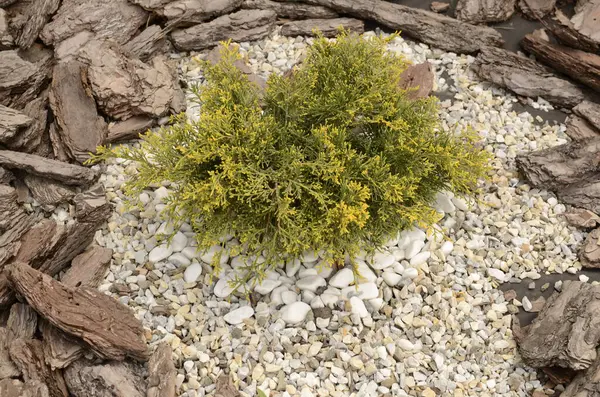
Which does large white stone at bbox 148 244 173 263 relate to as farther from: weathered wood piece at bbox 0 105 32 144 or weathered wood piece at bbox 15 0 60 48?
weathered wood piece at bbox 15 0 60 48

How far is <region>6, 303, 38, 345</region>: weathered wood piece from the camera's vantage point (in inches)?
188

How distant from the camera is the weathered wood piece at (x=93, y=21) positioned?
6.57 m

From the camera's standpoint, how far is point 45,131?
6.10 m

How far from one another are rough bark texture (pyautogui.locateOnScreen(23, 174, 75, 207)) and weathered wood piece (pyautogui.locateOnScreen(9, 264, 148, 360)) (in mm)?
1078

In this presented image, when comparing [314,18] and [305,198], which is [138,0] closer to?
[314,18]

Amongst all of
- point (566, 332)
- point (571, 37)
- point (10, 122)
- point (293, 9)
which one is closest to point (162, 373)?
point (10, 122)

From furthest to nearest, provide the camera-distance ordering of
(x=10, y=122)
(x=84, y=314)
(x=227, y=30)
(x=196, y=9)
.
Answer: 1. (x=227, y=30)
2. (x=196, y=9)
3. (x=10, y=122)
4. (x=84, y=314)

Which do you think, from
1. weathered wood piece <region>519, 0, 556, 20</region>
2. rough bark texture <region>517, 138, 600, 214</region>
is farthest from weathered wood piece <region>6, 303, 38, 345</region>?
weathered wood piece <region>519, 0, 556, 20</region>

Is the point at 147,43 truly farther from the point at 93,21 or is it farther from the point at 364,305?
the point at 364,305

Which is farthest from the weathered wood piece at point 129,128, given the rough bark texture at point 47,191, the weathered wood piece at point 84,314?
the weathered wood piece at point 84,314

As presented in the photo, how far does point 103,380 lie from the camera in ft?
15.0

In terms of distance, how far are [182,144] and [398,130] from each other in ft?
6.21

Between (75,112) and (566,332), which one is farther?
(75,112)

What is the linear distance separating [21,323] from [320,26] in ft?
15.6
